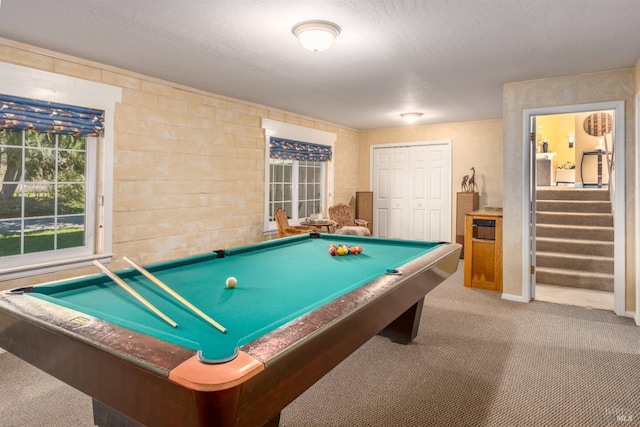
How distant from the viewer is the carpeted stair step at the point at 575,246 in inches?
197

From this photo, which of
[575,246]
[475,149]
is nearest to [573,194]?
[575,246]

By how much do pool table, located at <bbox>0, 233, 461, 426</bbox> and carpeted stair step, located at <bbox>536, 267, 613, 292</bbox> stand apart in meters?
3.36

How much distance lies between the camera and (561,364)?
273cm

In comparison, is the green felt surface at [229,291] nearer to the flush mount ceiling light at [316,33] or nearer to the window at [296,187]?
the flush mount ceiling light at [316,33]

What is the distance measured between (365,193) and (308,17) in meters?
5.09

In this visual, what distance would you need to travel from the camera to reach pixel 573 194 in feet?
20.1

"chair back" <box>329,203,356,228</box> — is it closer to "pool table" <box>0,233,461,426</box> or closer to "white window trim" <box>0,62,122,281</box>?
"white window trim" <box>0,62,122,281</box>

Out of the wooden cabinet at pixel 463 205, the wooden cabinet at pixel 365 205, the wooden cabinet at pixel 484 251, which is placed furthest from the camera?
the wooden cabinet at pixel 365 205

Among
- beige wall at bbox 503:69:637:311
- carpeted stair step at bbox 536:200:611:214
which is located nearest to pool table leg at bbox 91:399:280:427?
beige wall at bbox 503:69:637:311

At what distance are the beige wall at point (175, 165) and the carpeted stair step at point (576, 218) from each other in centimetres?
414

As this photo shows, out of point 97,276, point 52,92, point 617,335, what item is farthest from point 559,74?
point 52,92

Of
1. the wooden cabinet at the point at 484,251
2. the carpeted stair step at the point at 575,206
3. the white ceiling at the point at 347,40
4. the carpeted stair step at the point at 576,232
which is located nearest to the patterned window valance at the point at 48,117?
the white ceiling at the point at 347,40

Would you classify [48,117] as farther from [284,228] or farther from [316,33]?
[284,228]

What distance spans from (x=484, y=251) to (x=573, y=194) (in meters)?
2.51
